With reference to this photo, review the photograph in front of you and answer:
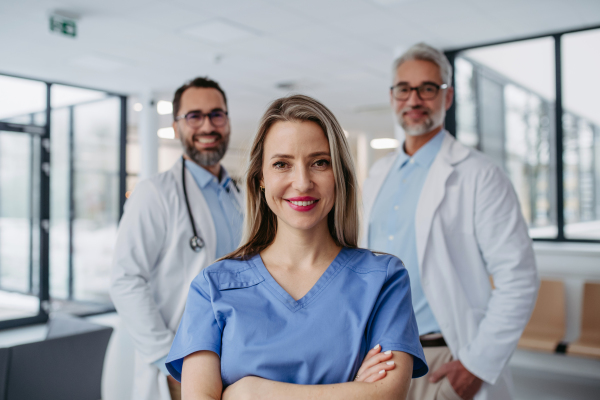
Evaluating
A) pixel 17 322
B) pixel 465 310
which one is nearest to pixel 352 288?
pixel 465 310

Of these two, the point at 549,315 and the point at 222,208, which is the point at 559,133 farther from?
the point at 222,208

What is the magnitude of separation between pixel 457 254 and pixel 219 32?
12.2 feet

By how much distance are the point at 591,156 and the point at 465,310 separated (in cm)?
395

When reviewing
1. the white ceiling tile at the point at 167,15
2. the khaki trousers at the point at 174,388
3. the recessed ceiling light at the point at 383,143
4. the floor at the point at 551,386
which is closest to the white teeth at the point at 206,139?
the khaki trousers at the point at 174,388

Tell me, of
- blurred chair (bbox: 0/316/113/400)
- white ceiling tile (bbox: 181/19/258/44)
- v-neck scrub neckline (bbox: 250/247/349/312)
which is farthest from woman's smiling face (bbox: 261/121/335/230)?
white ceiling tile (bbox: 181/19/258/44)

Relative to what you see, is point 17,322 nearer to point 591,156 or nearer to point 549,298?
point 549,298

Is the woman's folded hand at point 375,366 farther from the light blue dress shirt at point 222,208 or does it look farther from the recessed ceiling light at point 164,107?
the recessed ceiling light at point 164,107

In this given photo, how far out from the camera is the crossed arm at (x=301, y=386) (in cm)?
109

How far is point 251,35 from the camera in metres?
4.97

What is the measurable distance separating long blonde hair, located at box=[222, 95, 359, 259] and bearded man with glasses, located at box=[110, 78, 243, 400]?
24.0 inches

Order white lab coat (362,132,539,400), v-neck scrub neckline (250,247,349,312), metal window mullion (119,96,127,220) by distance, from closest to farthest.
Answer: v-neck scrub neckline (250,247,349,312), white lab coat (362,132,539,400), metal window mullion (119,96,127,220)

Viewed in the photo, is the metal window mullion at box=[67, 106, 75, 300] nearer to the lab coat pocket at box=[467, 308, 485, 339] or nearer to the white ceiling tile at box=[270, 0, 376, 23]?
the white ceiling tile at box=[270, 0, 376, 23]

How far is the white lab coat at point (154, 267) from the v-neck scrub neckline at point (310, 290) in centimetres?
71

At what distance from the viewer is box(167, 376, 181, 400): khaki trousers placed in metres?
1.92
